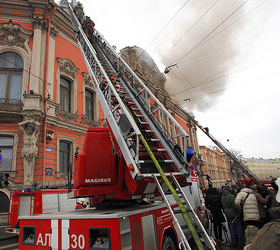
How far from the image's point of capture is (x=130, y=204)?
4.39m

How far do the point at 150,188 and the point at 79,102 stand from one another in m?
11.6

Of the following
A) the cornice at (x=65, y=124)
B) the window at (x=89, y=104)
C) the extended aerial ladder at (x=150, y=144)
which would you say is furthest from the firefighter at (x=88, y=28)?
the window at (x=89, y=104)

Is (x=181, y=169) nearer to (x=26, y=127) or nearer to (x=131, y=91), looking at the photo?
(x=131, y=91)

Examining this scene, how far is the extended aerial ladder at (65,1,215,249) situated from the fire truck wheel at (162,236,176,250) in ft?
0.81

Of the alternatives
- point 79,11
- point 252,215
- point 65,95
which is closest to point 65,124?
point 65,95

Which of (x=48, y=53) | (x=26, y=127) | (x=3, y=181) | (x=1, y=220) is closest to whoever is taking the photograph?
(x=3, y=181)

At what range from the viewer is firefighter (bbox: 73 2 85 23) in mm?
11120

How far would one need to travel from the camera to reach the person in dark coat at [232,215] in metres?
6.08

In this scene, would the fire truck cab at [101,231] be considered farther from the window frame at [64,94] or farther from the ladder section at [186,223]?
the window frame at [64,94]

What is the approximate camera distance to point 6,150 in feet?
33.9

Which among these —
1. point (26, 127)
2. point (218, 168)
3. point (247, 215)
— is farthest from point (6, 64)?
point (218, 168)

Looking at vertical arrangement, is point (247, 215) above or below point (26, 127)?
below

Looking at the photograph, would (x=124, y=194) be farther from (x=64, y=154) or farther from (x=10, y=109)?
(x=64, y=154)

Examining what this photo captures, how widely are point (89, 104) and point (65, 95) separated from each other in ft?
7.23
